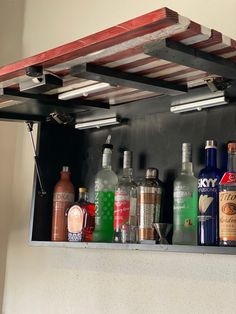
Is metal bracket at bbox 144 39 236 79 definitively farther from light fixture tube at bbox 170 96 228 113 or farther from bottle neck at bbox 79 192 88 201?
bottle neck at bbox 79 192 88 201

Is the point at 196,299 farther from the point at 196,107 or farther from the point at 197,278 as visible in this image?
the point at 196,107

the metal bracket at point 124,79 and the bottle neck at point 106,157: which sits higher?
the metal bracket at point 124,79

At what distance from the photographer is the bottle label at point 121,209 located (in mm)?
1478

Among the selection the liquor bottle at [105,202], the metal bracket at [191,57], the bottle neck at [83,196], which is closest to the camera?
the metal bracket at [191,57]

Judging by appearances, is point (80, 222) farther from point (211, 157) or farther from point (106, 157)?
point (211, 157)

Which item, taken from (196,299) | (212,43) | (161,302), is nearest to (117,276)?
(161,302)

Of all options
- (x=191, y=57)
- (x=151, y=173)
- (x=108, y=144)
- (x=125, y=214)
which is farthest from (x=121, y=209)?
(x=191, y=57)

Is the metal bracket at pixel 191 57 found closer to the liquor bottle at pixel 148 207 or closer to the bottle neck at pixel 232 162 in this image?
the bottle neck at pixel 232 162

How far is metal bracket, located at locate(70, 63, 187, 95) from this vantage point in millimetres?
1205

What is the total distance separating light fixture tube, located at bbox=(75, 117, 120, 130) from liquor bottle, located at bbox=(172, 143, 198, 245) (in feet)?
1.06

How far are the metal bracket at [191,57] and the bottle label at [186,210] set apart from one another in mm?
354

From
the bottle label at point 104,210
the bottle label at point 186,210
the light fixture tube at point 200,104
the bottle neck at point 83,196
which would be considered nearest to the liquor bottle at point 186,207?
the bottle label at point 186,210

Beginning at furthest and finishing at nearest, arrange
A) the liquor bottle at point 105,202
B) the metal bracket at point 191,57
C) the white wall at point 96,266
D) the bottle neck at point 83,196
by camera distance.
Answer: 1. the bottle neck at point 83,196
2. the liquor bottle at point 105,202
3. the white wall at point 96,266
4. the metal bracket at point 191,57

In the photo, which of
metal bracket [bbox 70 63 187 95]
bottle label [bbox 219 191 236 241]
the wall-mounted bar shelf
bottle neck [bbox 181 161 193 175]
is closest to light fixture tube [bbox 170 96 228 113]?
metal bracket [bbox 70 63 187 95]
